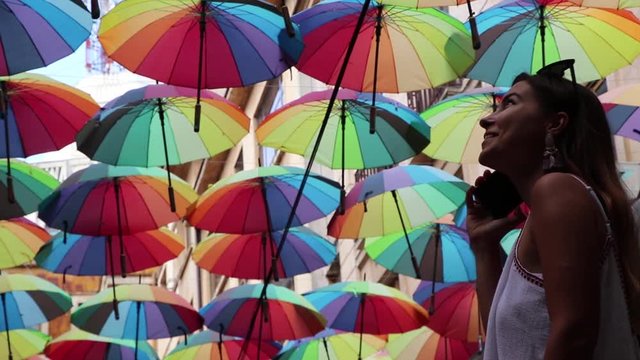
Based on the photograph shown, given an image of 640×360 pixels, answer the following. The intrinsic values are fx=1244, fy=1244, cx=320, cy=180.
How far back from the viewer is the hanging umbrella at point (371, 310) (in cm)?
1286

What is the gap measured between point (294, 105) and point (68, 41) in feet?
8.50

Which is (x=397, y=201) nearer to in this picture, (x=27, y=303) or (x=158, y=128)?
(x=158, y=128)

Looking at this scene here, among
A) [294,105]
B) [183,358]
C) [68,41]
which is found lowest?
[183,358]

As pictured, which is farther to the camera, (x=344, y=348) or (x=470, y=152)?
(x=344, y=348)

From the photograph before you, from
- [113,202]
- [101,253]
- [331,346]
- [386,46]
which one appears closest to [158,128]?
[113,202]

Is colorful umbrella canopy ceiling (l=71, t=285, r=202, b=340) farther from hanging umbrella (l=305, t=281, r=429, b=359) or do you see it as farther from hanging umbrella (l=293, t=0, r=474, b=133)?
hanging umbrella (l=293, t=0, r=474, b=133)

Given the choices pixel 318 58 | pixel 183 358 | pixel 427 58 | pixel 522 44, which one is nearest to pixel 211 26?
pixel 318 58

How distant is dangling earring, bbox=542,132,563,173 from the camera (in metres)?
3.14

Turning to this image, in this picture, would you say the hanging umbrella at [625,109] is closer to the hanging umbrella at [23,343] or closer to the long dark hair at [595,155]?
the long dark hair at [595,155]

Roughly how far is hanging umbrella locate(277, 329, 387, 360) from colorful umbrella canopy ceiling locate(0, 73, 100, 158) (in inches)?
146

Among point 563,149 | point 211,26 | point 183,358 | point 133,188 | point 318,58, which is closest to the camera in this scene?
point 563,149

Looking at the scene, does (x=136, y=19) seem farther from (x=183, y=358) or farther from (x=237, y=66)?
(x=183, y=358)

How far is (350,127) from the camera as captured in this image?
11031 millimetres

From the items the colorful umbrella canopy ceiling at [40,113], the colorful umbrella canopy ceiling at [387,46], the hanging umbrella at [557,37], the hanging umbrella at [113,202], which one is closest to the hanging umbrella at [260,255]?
the hanging umbrella at [113,202]
